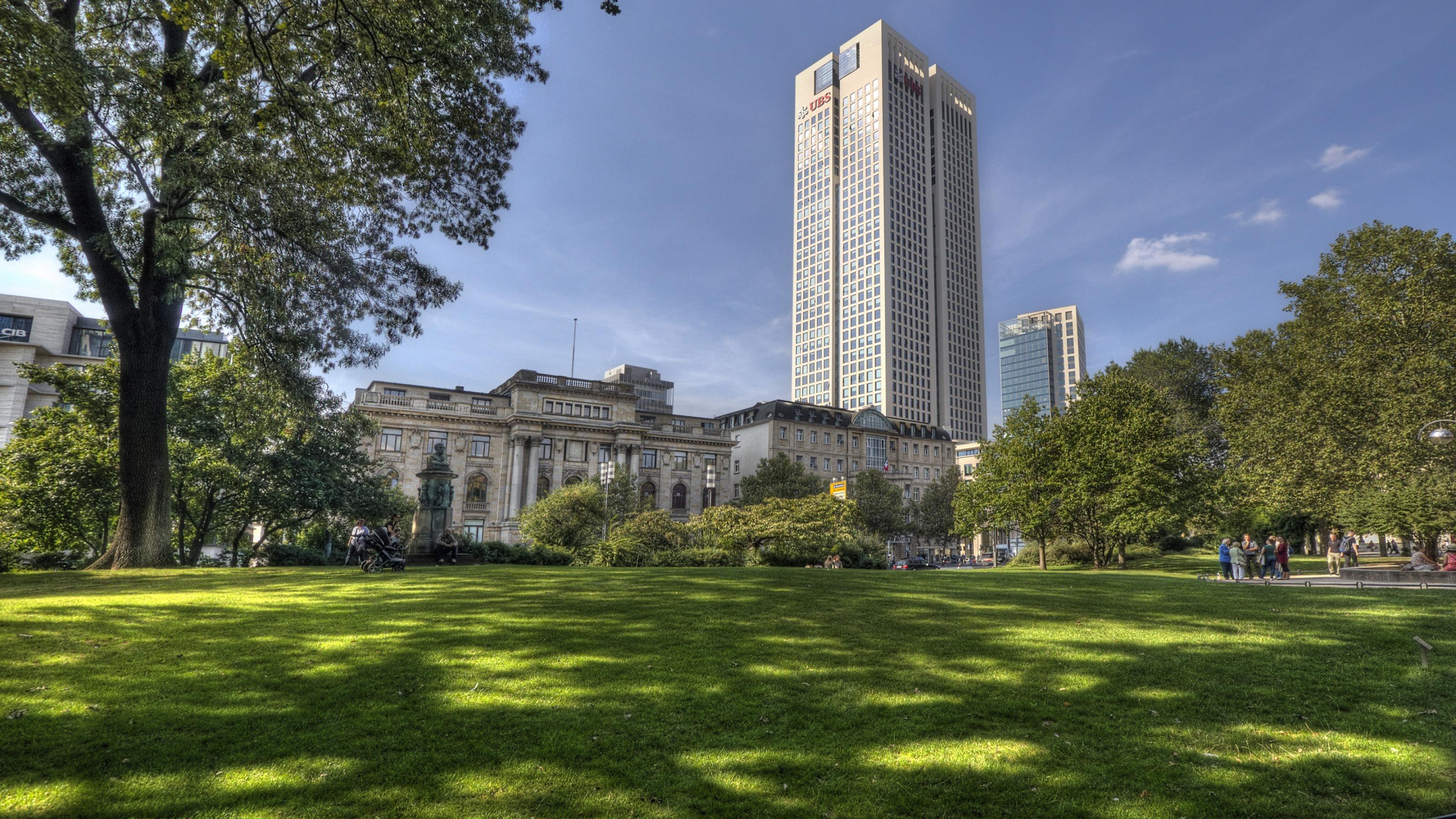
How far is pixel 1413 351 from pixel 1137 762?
121 feet

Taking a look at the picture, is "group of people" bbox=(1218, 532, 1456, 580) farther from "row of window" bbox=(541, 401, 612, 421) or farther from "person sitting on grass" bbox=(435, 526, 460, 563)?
"row of window" bbox=(541, 401, 612, 421)

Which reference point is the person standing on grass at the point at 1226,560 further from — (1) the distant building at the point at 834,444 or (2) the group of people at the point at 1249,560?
(1) the distant building at the point at 834,444

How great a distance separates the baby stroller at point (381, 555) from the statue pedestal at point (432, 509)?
4312 millimetres

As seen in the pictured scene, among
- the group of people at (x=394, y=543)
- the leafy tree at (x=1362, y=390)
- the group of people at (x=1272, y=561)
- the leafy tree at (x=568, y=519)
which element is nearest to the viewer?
the group of people at (x=394, y=543)

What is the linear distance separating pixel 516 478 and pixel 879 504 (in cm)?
3627

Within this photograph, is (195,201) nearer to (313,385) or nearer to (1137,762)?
(313,385)

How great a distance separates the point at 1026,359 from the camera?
188375 mm

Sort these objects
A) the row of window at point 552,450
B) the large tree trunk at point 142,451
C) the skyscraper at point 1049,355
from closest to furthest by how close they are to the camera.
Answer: the large tree trunk at point 142,451 < the row of window at point 552,450 < the skyscraper at point 1049,355

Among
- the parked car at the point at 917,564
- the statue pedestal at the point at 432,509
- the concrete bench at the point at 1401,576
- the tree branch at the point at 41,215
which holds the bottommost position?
the parked car at the point at 917,564

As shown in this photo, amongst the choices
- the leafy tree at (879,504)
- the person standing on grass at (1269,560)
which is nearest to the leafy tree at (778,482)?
the leafy tree at (879,504)

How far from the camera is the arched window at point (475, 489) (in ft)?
201

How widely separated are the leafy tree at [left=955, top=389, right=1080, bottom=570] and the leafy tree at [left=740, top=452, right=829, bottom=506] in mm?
23960

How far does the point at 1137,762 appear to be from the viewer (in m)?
5.91

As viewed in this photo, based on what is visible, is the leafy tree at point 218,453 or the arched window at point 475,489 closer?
the leafy tree at point 218,453
